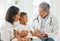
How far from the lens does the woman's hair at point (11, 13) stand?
83.1 inches

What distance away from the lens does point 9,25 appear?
2111 mm

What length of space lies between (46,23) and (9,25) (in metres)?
0.38

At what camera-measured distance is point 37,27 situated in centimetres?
212

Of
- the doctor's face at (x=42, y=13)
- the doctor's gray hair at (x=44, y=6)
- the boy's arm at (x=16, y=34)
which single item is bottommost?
the boy's arm at (x=16, y=34)

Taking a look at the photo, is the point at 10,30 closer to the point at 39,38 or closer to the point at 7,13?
the point at 7,13

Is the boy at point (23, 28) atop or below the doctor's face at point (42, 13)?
below

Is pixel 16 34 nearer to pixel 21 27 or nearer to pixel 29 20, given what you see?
pixel 21 27

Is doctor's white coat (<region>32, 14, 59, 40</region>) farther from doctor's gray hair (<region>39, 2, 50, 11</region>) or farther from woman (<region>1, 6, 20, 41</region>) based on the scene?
woman (<region>1, 6, 20, 41</region>)

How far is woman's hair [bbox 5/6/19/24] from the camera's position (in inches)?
83.1

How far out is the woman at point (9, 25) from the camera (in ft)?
6.89

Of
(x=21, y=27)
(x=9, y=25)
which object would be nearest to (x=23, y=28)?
(x=21, y=27)

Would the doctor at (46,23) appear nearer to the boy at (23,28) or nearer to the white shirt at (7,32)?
the boy at (23,28)

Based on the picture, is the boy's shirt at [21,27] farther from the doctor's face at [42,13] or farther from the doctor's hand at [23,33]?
the doctor's face at [42,13]

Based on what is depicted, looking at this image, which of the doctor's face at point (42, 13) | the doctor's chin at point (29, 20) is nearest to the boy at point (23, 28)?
the doctor's chin at point (29, 20)
